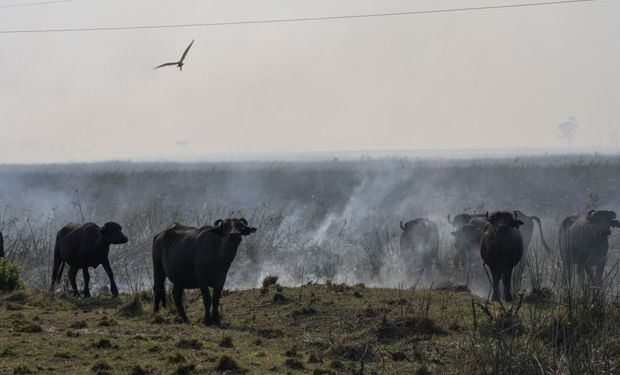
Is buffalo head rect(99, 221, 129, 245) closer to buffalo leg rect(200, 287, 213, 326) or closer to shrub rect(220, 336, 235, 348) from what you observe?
buffalo leg rect(200, 287, 213, 326)

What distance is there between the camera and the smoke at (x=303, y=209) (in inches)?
1110

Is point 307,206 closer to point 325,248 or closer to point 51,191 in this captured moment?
point 325,248

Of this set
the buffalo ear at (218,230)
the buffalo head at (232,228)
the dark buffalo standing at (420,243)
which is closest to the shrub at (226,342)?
the buffalo head at (232,228)

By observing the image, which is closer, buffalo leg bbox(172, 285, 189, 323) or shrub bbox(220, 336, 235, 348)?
shrub bbox(220, 336, 235, 348)

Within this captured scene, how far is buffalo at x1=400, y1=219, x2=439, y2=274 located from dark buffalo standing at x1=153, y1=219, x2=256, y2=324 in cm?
1008

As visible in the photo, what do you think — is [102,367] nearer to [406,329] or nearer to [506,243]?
[406,329]

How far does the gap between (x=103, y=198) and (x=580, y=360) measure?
45.9 meters

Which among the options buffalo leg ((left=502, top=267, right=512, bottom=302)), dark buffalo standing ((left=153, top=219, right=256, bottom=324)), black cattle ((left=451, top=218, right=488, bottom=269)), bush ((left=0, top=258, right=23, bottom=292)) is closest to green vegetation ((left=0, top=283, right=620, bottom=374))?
dark buffalo standing ((left=153, top=219, right=256, bottom=324))

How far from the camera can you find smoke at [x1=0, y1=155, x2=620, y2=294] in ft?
92.5

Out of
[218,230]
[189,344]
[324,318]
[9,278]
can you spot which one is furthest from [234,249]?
[9,278]

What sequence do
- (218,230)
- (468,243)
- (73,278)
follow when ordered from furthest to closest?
(468,243)
(73,278)
(218,230)

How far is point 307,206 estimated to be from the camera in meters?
47.8

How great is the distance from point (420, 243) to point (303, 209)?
19.3 meters

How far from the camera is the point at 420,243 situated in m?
27.1
